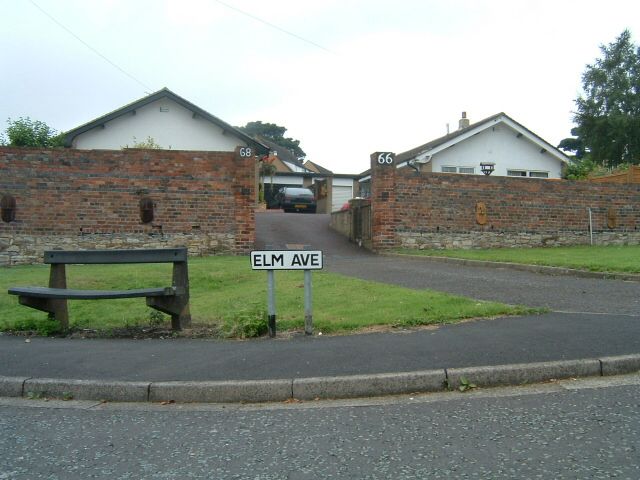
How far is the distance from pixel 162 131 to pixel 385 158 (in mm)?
12876

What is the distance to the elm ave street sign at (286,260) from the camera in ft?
20.4

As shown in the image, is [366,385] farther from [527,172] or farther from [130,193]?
[527,172]

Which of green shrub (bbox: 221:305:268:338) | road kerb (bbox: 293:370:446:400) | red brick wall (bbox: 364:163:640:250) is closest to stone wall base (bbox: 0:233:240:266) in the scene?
red brick wall (bbox: 364:163:640:250)

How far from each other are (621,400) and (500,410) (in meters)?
1.02

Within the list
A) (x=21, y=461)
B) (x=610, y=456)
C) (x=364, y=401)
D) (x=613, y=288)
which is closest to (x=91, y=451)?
(x=21, y=461)

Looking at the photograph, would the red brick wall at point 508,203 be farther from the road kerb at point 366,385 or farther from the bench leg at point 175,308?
the road kerb at point 366,385

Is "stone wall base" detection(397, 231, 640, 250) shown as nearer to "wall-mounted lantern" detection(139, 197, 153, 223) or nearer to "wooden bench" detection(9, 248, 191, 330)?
"wall-mounted lantern" detection(139, 197, 153, 223)

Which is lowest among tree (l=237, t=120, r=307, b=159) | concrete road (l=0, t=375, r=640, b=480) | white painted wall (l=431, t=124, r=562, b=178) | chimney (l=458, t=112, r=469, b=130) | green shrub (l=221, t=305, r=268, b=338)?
concrete road (l=0, t=375, r=640, b=480)

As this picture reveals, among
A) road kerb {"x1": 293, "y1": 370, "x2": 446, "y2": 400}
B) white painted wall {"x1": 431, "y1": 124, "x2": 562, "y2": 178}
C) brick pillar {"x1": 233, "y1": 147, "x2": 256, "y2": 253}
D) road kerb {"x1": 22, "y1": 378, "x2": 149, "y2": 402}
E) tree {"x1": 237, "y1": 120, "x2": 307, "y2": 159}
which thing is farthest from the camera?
tree {"x1": 237, "y1": 120, "x2": 307, "y2": 159}

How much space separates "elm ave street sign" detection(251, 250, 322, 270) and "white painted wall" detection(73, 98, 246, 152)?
19312 millimetres

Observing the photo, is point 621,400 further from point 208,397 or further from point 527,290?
point 527,290

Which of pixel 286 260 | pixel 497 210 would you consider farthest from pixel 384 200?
pixel 286 260

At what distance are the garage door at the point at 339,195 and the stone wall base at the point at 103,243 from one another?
2074cm

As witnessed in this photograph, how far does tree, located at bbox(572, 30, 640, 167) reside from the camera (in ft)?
125
